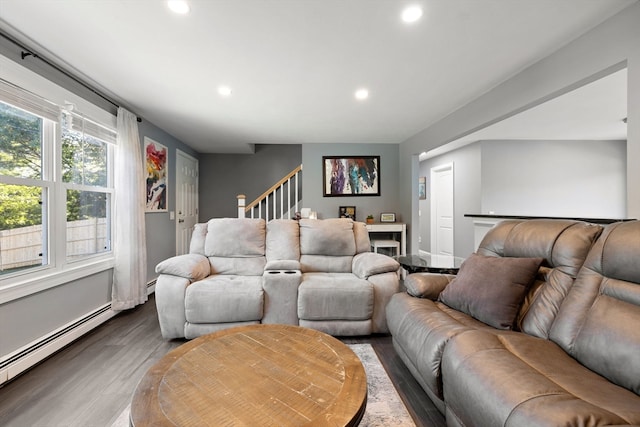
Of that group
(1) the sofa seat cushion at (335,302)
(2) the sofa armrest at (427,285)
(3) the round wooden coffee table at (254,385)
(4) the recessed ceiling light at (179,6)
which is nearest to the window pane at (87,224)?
(4) the recessed ceiling light at (179,6)

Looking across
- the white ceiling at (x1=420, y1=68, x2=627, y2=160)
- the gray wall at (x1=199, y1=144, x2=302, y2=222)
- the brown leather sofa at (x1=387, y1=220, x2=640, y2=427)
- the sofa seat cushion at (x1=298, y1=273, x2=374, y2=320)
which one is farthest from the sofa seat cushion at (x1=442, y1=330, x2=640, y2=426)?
the gray wall at (x1=199, y1=144, x2=302, y2=222)

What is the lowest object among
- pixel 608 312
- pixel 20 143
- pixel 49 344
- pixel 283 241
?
pixel 49 344

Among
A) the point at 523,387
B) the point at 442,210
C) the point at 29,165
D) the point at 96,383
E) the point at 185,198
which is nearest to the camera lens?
the point at 523,387

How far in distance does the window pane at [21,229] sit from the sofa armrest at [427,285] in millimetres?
2963

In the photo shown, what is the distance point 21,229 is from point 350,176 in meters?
4.34

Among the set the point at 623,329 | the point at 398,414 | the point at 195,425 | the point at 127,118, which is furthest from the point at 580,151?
the point at 127,118

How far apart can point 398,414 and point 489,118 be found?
2891 millimetres

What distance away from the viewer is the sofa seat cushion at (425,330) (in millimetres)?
1420

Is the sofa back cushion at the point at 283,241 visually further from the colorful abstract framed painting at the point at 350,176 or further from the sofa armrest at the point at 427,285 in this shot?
the colorful abstract framed painting at the point at 350,176

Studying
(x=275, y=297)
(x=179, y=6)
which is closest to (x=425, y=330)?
(x=275, y=297)

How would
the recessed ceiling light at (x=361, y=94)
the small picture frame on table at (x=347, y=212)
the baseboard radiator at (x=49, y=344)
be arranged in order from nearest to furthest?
the baseboard radiator at (x=49, y=344)
the recessed ceiling light at (x=361, y=94)
the small picture frame on table at (x=347, y=212)

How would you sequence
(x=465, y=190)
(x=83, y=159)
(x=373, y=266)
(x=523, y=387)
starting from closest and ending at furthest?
(x=523, y=387) < (x=373, y=266) < (x=83, y=159) < (x=465, y=190)

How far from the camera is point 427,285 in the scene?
2.04 m

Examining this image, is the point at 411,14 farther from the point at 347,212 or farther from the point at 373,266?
the point at 347,212
